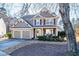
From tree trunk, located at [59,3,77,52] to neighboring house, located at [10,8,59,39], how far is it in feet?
0.31

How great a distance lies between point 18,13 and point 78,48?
0.80m

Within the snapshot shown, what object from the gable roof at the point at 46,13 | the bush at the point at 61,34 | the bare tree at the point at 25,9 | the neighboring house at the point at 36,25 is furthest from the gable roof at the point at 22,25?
the bush at the point at 61,34

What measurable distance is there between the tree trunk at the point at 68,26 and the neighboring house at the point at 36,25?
0.09 metres

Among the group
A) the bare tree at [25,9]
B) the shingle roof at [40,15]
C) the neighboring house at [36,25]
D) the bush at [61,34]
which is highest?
the bare tree at [25,9]

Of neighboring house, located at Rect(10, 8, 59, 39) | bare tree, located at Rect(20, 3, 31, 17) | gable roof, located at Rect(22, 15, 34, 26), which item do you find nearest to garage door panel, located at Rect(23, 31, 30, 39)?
neighboring house, located at Rect(10, 8, 59, 39)

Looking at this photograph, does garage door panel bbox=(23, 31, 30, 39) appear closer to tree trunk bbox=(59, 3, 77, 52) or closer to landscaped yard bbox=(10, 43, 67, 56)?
landscaped yard bbox=(10, 43, 67, 56)

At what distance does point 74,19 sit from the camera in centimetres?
455

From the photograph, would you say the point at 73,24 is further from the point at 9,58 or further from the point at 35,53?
the point at 9,58

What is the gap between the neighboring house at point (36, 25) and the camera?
179 inches

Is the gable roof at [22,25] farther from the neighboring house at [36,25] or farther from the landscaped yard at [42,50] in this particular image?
the landscaped yard at [42,50]

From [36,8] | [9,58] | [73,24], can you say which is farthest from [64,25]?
[9,58]

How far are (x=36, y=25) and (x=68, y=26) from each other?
368mm

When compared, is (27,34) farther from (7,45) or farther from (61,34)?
(61,34)

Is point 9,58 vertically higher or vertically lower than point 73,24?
lower
